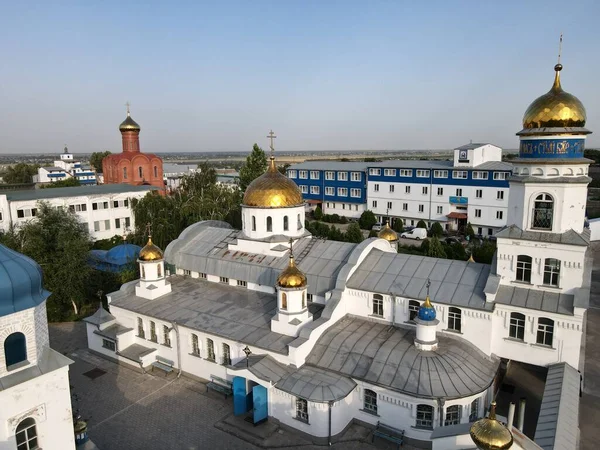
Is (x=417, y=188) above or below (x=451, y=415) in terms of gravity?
above

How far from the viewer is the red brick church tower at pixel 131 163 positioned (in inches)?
1801

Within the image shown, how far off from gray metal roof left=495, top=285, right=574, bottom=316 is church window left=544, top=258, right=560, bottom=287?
0.38 m

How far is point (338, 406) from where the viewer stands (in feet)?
44.0

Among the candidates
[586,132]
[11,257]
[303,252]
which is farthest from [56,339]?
[586,132]

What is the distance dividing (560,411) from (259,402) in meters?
8.70

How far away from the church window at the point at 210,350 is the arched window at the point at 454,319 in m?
8.83

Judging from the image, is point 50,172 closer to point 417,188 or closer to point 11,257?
point 417,188

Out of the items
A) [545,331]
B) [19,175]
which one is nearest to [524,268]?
[545,331]

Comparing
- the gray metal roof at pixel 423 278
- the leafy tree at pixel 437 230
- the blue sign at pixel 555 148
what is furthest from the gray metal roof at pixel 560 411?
the leafy tree at pixel 437 230

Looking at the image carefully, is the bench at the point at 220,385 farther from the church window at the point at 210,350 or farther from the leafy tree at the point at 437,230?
the leafy tree at the point at 437,230

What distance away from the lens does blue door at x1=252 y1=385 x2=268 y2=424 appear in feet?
46.7

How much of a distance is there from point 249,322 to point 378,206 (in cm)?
3238

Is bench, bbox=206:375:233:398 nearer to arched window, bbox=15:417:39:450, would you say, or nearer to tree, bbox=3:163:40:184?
arched window, bbox=15:417:39:450

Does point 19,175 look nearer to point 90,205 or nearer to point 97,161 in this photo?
point 97,161
